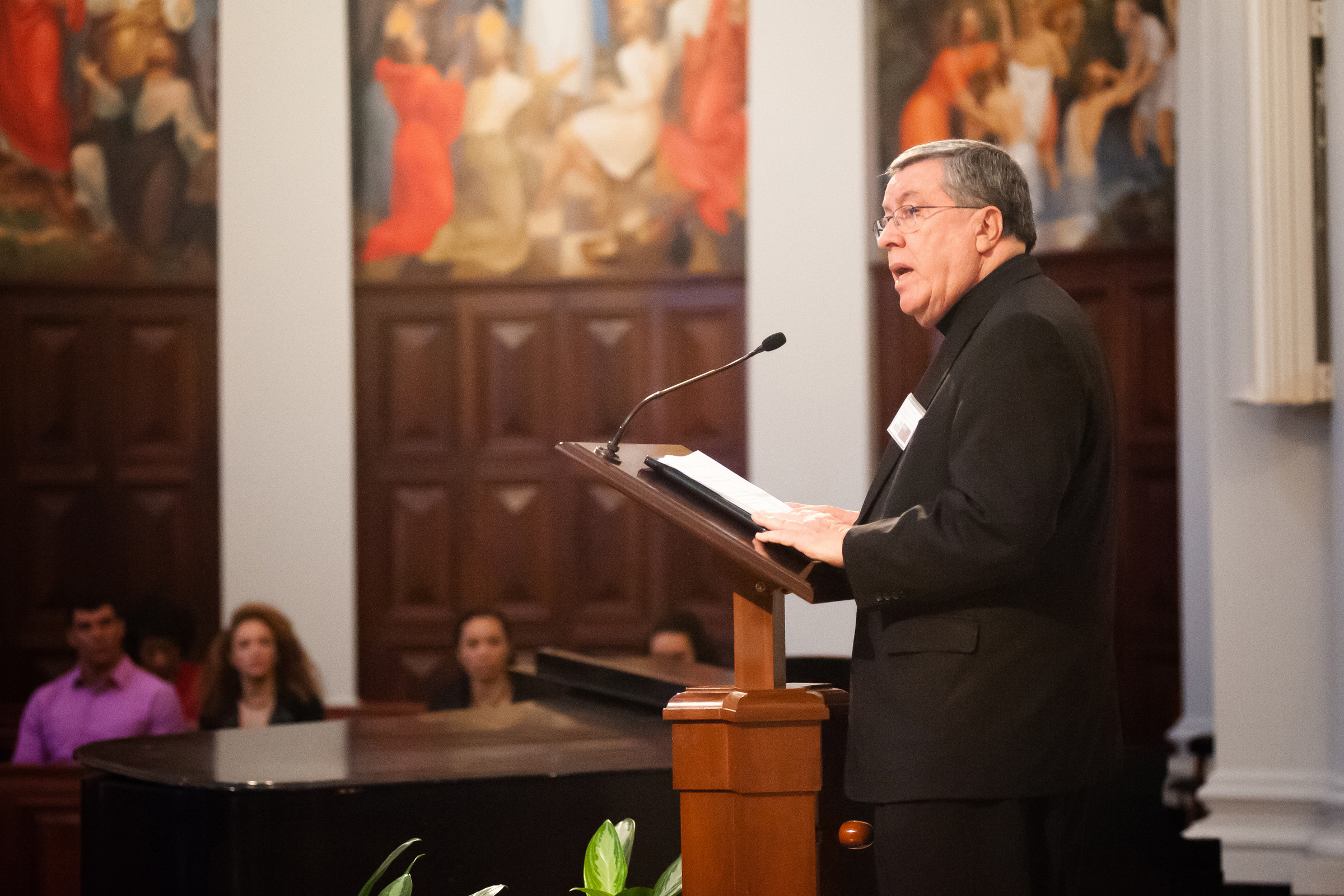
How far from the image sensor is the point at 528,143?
25.0 feet

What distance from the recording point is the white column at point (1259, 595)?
4945mm

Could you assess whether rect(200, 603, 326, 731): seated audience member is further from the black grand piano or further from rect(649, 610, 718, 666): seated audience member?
the black grand piano

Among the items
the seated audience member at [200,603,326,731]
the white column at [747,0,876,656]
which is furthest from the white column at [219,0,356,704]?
the white column at [747,0,876,656]

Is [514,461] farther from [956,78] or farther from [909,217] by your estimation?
[909,217]

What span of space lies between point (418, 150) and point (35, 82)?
196 centimetres

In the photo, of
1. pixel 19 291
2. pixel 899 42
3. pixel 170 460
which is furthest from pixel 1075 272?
pixel 19 291

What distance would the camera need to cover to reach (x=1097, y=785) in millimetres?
2199

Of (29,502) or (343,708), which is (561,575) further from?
(29,502)

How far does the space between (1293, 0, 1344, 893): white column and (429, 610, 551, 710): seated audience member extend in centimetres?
288

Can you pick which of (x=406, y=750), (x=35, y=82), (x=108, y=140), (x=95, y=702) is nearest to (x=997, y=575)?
(x=406, y=750)

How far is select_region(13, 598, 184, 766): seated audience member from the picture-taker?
212 inches

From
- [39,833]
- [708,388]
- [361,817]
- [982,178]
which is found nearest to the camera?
[982,178]

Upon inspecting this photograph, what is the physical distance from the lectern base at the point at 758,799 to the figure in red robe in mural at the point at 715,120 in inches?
A: 216

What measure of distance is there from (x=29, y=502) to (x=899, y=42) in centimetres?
498
